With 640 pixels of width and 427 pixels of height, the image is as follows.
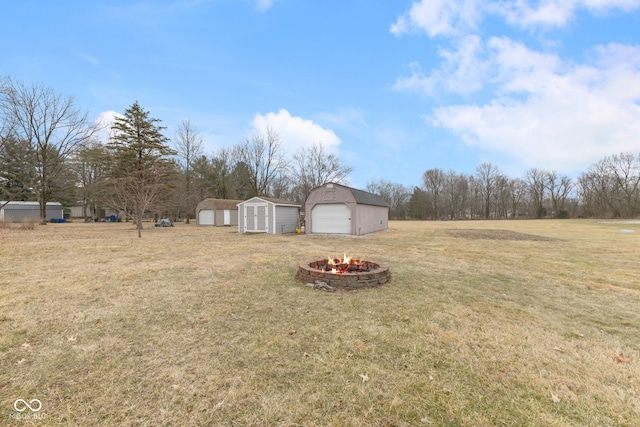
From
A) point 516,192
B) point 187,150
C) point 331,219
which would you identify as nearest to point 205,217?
point 187,150

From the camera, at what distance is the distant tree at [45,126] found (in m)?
20.2

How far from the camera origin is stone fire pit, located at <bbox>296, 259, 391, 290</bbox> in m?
5.12

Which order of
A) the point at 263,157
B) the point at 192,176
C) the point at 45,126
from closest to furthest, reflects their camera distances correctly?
the point at 45,126
the point at 192,176
the point at 263,157

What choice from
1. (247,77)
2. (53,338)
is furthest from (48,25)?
(53,338)

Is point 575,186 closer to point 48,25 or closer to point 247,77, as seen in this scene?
point 247,77

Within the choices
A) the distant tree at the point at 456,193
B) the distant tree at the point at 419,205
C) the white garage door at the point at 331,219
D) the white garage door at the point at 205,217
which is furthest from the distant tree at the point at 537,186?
the white garage door at the point at 205,217

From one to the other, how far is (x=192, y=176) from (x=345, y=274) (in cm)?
3204

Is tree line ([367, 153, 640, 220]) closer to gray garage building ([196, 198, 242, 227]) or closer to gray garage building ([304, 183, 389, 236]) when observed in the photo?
gray garage building ([196, 198, 242, 227])

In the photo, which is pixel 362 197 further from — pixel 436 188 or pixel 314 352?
pixel 436 188

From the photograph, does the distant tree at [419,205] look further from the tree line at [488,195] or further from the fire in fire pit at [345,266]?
the fire in fire pit at [345,266]

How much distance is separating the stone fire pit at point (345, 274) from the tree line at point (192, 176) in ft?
44.6

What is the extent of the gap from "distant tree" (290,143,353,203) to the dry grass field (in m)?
29.9

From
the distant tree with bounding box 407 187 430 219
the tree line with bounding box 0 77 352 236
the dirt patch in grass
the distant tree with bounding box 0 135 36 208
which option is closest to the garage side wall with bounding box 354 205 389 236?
the dirt patch in grass

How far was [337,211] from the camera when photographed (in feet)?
55.3
